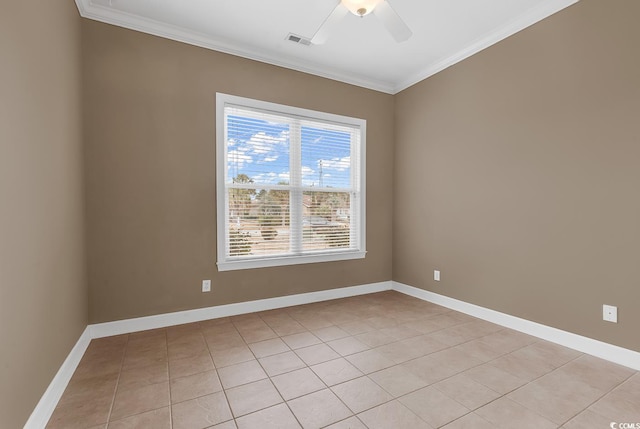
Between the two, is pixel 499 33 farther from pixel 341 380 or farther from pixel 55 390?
pixel 55 390

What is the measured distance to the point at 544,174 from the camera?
8.93ft

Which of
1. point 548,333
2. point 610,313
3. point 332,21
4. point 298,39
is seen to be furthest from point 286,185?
point 610,313

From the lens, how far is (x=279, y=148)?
3.60 metres

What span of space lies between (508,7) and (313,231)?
292cm

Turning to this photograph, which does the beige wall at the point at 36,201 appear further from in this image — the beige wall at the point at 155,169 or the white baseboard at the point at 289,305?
the beige wall at the point at 155,169

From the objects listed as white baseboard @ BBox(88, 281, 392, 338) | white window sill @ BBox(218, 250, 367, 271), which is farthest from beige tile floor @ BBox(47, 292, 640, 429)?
white window sill @ BBox(218, 250, 367, 271)

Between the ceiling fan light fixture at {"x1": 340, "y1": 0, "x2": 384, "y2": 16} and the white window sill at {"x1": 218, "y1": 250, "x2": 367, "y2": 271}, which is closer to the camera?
the ceiling fan light fixture at {"x1": 340, "y1": 0, "x2": 384, "y2": 16}

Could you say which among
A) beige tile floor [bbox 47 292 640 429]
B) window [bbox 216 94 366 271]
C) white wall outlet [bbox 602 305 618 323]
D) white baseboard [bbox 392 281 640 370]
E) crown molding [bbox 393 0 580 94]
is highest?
crown molding [bbox 393 0 580 94]

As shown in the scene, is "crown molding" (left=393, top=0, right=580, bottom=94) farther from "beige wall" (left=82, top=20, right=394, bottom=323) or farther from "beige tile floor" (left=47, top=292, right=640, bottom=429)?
"beige tile floor" (left=47, top=292, right=640, bottom=429)

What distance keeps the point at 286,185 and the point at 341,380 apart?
222cm

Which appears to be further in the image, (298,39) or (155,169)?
(298,39)

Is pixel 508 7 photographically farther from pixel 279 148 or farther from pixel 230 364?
pixel 230 364

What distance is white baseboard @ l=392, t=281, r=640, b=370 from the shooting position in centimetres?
226

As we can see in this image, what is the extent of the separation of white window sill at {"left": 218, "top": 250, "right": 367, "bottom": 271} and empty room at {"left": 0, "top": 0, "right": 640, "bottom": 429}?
1.1 inches
